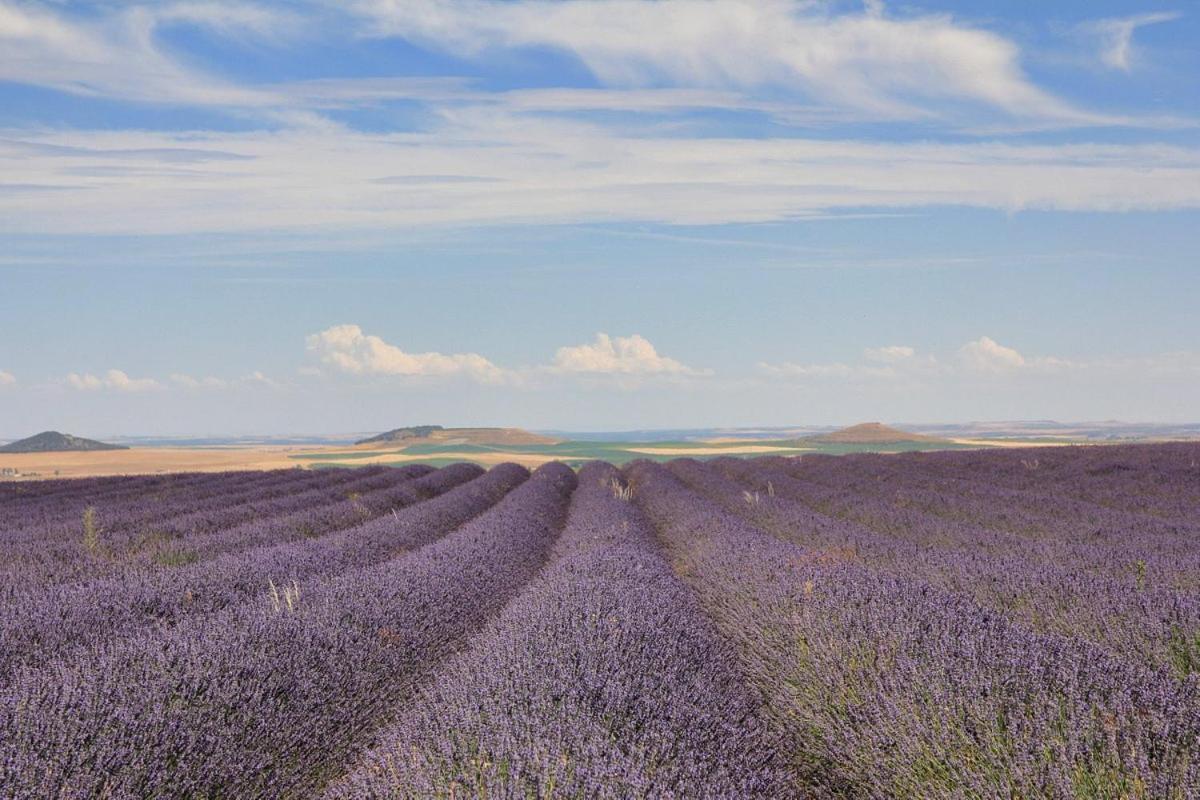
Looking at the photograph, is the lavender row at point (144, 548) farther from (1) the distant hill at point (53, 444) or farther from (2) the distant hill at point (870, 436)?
(1) the distant hill at point (53, 444)

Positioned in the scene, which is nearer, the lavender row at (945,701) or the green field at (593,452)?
the lavender row at (945,701)

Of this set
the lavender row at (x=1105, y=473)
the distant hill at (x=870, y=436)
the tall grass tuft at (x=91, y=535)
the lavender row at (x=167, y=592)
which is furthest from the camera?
the distant hill at (x=870, y=436)

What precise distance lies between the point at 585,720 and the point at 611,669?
549 millimetres

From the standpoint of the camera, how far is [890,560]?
659cm

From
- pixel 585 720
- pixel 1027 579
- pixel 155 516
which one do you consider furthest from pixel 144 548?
pixel 1027 579

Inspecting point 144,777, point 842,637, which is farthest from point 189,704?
point 842,637

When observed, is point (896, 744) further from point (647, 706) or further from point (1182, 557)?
point (1182, 557)

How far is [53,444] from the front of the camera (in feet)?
180

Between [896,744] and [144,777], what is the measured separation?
90.4 inches

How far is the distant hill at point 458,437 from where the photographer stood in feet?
192

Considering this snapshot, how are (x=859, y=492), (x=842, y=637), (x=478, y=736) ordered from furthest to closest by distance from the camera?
(x=859, y=492)
(x=842, y=637)
(x=478, y=736)

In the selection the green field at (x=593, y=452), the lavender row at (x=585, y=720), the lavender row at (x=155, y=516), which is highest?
the lavender row at (x=585, y=720)

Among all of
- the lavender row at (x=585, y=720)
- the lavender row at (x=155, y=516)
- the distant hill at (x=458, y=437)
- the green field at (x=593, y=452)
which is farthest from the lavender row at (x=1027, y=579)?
the distant hill at (x=458, y=437)

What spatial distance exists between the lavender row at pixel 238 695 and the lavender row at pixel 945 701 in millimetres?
1828
